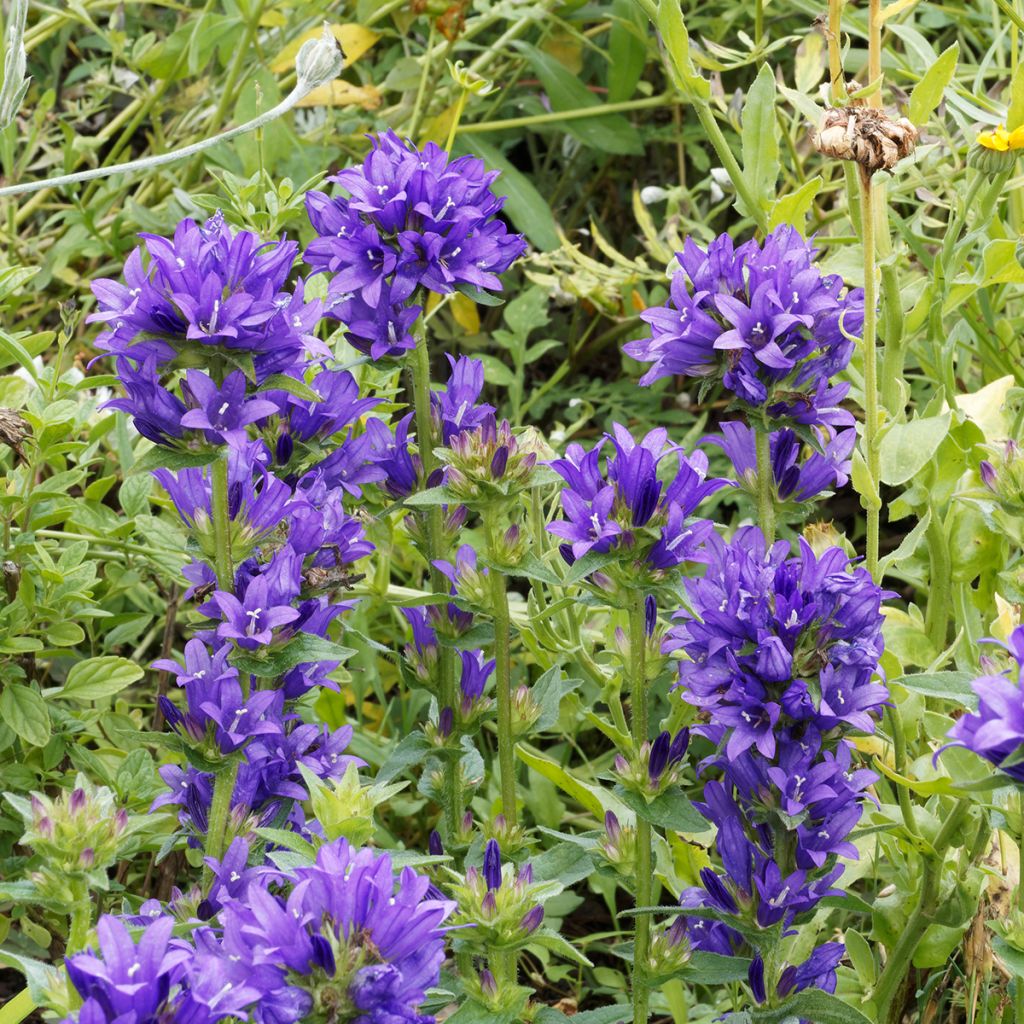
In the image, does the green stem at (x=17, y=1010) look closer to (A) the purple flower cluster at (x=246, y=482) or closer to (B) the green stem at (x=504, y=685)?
(A) the purple flower cluster at (x=246, y=482)

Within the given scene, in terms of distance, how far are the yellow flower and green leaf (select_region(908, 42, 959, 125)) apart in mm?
57

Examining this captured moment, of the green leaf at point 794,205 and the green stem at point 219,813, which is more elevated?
the green leaf at point 794,205

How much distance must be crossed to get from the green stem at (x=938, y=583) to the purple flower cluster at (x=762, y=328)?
36cm

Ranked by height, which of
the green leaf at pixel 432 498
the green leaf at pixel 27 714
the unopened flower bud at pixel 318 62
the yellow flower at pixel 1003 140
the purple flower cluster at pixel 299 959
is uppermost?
the unopened flower bud at pixel 318 62

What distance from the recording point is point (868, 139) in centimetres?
120

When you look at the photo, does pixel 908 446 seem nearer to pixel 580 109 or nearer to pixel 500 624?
pixel 500 624

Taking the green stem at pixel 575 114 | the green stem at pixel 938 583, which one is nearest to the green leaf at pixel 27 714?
the green stem at pixel 938 583

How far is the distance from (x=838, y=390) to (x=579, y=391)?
1195 mm

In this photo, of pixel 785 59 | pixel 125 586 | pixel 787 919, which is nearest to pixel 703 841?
pixel 787 919

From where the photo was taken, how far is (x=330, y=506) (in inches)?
51.1

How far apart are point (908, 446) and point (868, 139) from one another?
267mm

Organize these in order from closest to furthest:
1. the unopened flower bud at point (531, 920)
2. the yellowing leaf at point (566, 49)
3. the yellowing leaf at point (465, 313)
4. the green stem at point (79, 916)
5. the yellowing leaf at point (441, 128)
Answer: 1. the green stem at point (79, 916)
2. the unopened flower bud at point (531, 920)
3. the yellowing leaf at point (441, 128)
4. the yellowing leaf at point (465, 313)
5. the yellowing leaf at point (566, 49)

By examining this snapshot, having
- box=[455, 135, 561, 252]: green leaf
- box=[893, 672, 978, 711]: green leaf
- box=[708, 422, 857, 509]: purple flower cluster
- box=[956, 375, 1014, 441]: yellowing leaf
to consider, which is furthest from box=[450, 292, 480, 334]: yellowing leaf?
box=[893, 672, 978, 711]: green leaf

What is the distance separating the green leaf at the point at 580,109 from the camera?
8.18 feet
